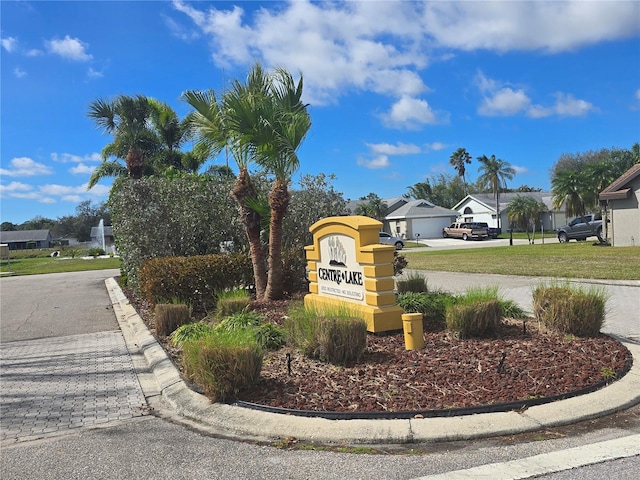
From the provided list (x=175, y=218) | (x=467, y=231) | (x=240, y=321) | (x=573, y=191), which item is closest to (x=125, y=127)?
(x=175, y=218)

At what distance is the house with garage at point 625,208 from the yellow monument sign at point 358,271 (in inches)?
846

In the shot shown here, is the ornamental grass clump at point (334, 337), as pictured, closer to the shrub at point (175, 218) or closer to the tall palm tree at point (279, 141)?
the tall palm tree at point (279, 141)

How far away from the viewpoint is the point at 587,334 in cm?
669

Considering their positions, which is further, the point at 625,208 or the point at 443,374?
the point at 625,208

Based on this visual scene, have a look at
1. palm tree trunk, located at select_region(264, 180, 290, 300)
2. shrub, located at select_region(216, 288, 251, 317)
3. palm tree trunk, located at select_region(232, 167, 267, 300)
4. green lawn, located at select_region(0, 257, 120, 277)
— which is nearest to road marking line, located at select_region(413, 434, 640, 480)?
shrub, located at select_region(216, 288, 251, 317)

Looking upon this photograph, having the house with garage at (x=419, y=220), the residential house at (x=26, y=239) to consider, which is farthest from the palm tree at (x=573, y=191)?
the residential house at (x=26, y=239)

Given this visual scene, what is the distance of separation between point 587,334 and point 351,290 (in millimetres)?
3029

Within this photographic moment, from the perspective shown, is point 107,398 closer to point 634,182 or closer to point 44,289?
point 44,289

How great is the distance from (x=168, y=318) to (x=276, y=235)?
2625 mm

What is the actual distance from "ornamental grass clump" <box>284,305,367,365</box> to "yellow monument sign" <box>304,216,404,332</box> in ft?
3.00

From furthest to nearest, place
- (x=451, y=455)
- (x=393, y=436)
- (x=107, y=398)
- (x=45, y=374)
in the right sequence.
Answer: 1. (x=45, y=374)
2. (x=107, y=398)
3. (x=393, y=436)
4. (x=451, y=455)

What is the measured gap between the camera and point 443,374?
5.36 meters

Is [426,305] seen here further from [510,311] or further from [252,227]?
[252,227]

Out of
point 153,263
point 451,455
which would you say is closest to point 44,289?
point 153,263
